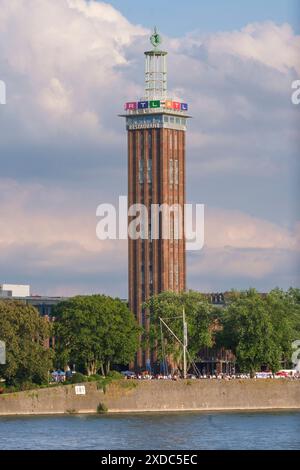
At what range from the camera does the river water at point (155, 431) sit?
14562 cm

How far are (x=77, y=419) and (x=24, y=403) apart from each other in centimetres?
1007

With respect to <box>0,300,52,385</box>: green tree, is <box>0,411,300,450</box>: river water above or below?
below

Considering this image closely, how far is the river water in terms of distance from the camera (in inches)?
5733

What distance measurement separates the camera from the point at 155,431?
162m

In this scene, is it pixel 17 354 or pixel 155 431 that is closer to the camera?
pixel 155 431

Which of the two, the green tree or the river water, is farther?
the green tree

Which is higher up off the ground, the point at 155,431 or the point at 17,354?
the point at 17,354

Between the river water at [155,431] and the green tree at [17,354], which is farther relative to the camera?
the green tree at [17,354]

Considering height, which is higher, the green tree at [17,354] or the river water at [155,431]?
the green tree at [17,354]
